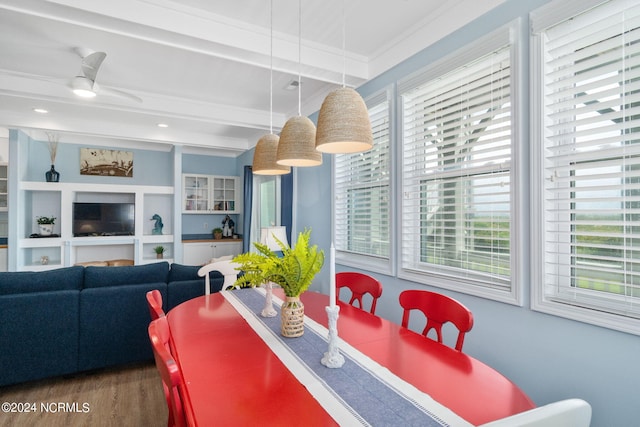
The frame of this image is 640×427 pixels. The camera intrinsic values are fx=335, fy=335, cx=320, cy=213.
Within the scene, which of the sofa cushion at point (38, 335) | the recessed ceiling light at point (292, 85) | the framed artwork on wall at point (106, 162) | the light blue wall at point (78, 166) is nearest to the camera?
the sofa cushion at point (38, 335)

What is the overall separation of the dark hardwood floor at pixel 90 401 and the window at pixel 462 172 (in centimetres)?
210

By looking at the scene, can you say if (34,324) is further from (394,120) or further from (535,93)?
(535,93)

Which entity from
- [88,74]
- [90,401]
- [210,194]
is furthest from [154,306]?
[210,194]

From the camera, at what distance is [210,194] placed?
22.5 feet

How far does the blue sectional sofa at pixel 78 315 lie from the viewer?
242 cm

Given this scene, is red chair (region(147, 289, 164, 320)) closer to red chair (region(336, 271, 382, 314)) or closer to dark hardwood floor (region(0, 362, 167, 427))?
dark hardwood floor (region(0, 362, 167, 427))

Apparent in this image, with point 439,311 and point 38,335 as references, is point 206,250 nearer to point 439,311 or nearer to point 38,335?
point 38,335

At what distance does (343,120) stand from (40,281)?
2.57 metres

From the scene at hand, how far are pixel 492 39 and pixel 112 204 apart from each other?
6206 millimetres

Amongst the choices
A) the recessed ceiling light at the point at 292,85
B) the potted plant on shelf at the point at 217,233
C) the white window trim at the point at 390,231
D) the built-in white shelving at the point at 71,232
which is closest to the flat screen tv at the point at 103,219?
the built-in white shelving at the point at 71,232

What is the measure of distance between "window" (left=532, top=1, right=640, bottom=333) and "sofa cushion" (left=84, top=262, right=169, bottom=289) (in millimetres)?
2707

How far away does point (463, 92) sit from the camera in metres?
2.18

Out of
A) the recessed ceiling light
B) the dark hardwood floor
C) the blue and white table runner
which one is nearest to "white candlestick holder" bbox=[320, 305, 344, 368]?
the blue and white table runner

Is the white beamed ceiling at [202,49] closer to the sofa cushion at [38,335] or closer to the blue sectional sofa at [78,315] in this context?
the blue sectional sofa at [78,315]
